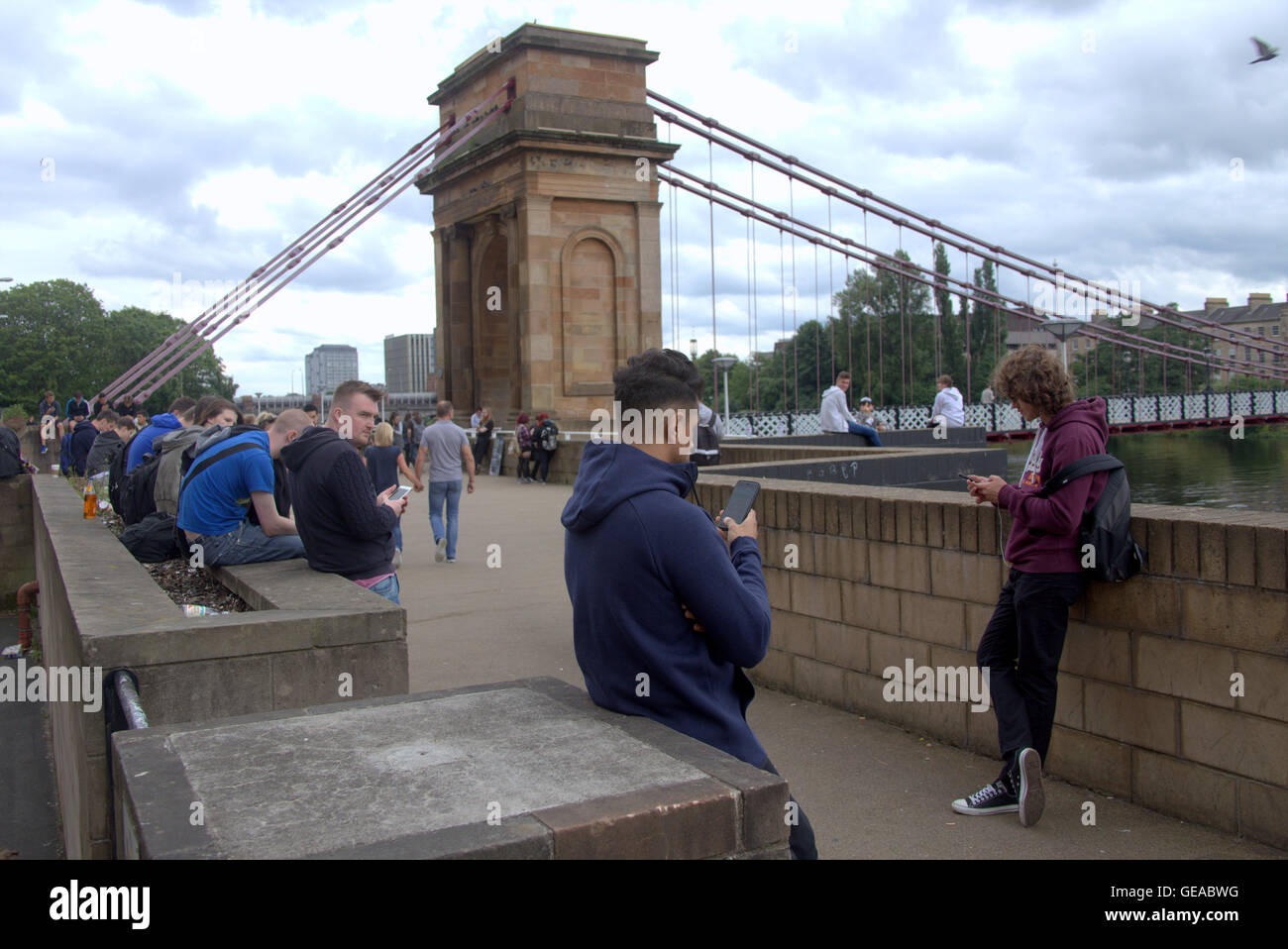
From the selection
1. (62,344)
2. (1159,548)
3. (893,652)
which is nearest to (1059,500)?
(1159,548)

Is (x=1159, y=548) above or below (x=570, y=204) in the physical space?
below

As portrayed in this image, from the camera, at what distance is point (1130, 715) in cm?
413

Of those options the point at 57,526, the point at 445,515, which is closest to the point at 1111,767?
the point at 57,526

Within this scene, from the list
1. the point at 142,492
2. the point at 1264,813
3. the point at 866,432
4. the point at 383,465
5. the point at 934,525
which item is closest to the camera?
the point at 1264,813

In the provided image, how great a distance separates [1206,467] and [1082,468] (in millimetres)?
21523

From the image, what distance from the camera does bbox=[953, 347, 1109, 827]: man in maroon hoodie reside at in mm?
3902

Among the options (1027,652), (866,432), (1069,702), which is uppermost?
(866,432)

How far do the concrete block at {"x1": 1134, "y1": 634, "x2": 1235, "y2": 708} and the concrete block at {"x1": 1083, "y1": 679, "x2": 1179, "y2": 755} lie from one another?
0.19 feet

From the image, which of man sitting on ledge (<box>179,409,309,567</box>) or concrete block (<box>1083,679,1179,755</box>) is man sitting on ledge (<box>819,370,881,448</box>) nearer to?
man sitting on ledge (<box>179,409,309,567</box>)

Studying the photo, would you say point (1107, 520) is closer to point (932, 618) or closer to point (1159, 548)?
point (1159, 548)

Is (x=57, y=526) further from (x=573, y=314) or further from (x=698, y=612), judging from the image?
(x=573, y=314)

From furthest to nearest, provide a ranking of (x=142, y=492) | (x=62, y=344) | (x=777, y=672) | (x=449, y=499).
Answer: (x=62, y=344) < (x=449, y=499) < (x=142, y=492) < (x=777, y=672)

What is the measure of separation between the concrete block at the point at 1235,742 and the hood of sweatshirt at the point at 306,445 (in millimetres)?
3667
